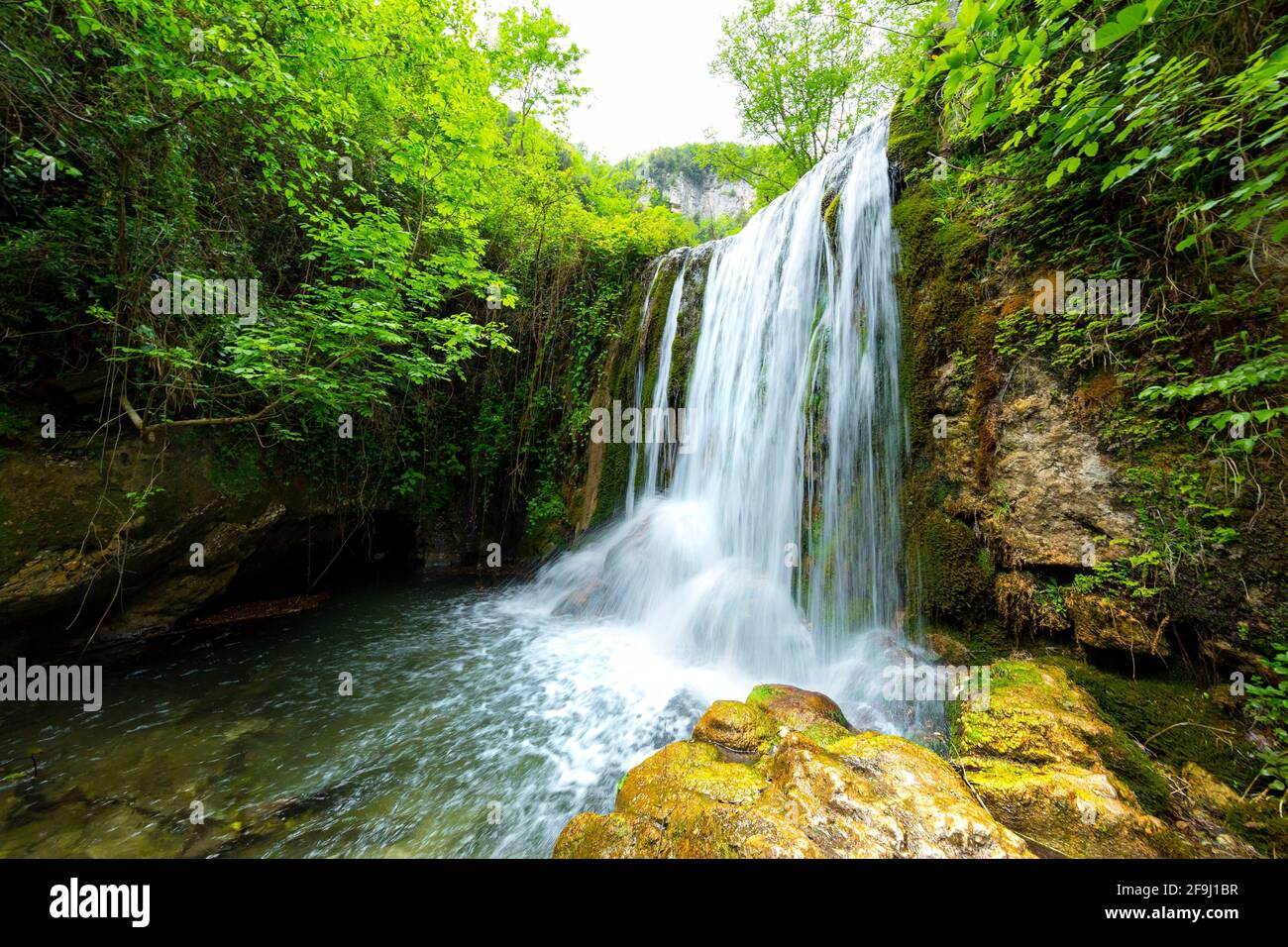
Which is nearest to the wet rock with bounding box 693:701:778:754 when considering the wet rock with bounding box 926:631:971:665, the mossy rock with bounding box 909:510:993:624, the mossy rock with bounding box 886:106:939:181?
the wet rock with bounding box 926:631:971:665

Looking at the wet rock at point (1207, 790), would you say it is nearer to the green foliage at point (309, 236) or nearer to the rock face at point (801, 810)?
the rock face at point (801, 810)

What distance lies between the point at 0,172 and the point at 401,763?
6.70 metres

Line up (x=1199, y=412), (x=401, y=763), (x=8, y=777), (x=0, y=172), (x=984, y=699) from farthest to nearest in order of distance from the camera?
1. (x=0, y=172)
2. (x=401, y=763)
3. (x=8, y=777)
4. (x=984, y=699)
5. (x=1199, y=412)

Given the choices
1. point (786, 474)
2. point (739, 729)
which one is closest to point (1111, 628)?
point (739, 729)

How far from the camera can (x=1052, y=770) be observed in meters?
2.02

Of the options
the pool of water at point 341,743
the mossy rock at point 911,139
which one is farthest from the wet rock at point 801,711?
the mossy rock at point 911,139

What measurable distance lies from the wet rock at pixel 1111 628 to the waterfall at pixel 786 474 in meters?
1.23

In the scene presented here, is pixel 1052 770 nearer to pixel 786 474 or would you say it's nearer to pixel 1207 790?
pixel 1207 790

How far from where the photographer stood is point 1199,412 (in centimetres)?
231

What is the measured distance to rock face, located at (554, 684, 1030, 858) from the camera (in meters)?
1.56

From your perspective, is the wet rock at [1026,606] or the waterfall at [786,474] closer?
the wet rock at [1026,606]

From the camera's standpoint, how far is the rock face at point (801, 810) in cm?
156

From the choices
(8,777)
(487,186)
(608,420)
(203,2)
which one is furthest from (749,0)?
(8,777)

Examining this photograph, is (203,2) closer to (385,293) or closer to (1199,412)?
(385,293)
